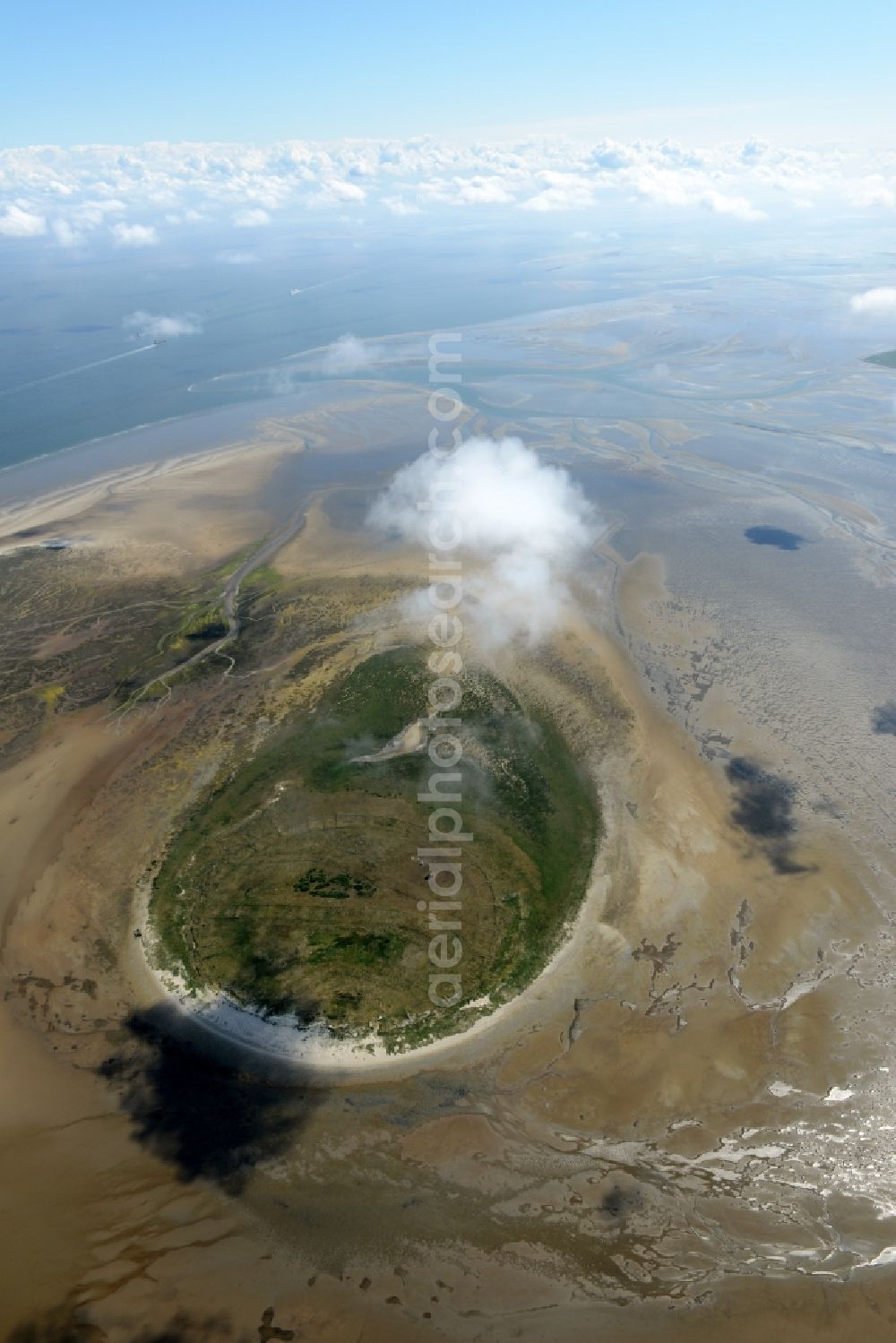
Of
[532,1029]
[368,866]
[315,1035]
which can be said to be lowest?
[532,1029]

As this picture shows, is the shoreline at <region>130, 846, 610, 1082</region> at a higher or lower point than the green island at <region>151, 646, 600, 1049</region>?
lower

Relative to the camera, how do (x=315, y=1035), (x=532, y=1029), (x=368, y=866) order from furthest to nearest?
(x=368, y=866) → (x=532, y=1029) → (x=315, y=1035)

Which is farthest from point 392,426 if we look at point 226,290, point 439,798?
point 226,290

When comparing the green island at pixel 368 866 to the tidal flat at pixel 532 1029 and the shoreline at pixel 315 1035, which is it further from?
the tidal flat at pixel 532 1029

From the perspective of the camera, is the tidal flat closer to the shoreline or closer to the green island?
the shoreline

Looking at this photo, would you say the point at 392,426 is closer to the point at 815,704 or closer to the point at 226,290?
the point at 815,704

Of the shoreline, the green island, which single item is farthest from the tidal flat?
the green island

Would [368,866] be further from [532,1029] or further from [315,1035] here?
[532,1029]

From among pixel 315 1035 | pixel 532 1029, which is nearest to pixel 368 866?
pixel 315 1035
